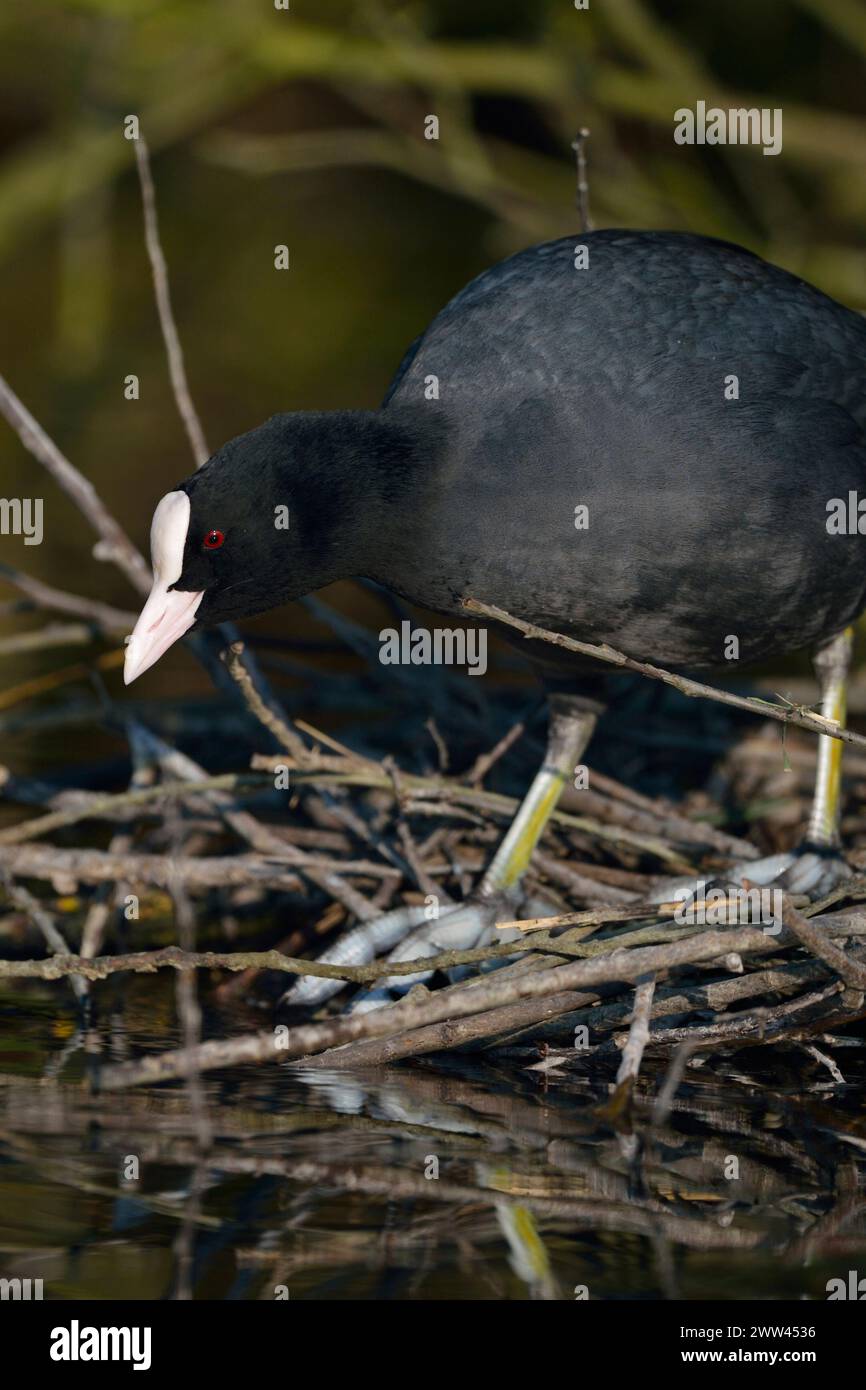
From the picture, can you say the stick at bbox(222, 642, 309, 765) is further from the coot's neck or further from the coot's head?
the coot's neck

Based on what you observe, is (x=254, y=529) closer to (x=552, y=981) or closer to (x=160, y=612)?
(x=160, y=612)

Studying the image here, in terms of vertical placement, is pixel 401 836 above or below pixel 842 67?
below

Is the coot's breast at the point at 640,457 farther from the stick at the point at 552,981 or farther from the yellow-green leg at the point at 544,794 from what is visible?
the stick at the point at 552,981

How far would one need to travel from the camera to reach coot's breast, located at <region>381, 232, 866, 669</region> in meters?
3.78

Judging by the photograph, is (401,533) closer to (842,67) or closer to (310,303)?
(842,67)

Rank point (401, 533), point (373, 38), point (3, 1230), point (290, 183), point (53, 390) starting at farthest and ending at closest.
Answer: point (290, 183) < point (53, 390) < point (373, 38) < point (401, 533) < point (3, 1230)

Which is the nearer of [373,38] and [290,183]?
[373,38]

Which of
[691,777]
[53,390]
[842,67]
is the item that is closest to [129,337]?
A: [53,390]

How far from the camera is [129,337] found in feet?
37.3

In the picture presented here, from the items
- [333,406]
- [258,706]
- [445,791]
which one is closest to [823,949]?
[445,791]

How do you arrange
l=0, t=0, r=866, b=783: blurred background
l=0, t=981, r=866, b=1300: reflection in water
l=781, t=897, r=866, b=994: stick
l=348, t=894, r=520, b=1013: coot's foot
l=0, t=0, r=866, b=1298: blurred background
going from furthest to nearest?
l=0, t=0, r=866, b=783: blurred background < l=348, t=894, r=520, b=1013: coot's foot < l=781, t=897, r=866, b=994: stick < l=0, t=0, r=866, b=1298: blurred background < l=0, t=981, r=866, b=1300: reflection in water

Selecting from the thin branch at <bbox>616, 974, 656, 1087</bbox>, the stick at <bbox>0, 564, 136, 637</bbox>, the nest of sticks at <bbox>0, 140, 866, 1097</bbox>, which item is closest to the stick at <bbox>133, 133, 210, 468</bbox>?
the nest of sticks at <bbox>0, 140, 866, 1097</bbox>

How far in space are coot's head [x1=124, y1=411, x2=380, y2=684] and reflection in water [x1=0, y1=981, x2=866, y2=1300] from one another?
3.09 ft
